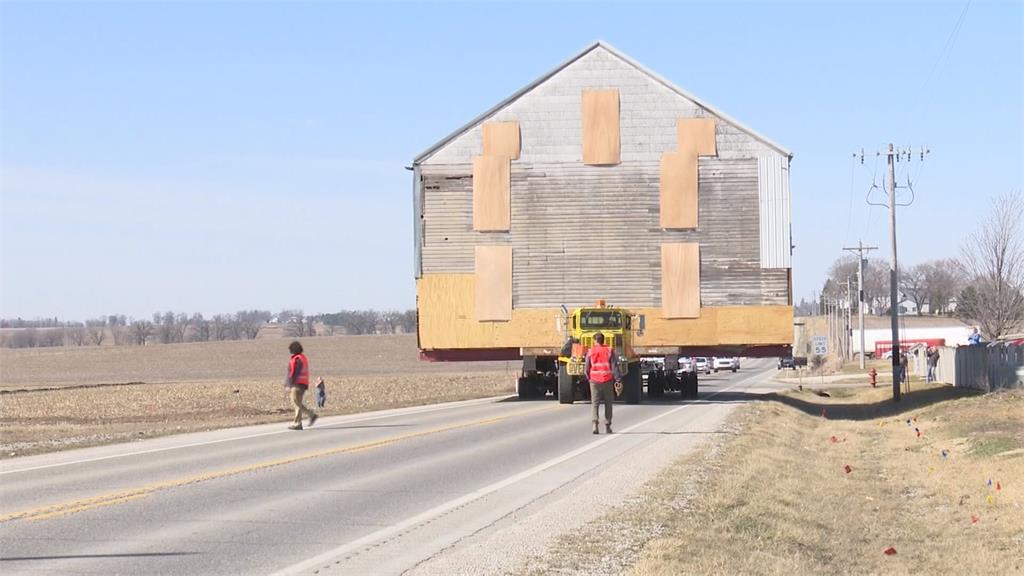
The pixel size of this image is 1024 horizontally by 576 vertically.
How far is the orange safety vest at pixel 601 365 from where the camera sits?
888 inches

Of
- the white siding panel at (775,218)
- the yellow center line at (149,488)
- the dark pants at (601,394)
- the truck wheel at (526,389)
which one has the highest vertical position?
the white siding panel at (775,218)

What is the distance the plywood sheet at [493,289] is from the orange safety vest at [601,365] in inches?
759

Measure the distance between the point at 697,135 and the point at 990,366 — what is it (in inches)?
464

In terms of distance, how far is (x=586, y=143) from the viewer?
4262 cm

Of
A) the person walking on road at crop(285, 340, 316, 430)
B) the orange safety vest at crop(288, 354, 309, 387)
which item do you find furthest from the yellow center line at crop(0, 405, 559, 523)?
the orange safety vest at crop(288, 354, 309, 387)

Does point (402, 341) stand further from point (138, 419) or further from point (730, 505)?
point (730, 505)

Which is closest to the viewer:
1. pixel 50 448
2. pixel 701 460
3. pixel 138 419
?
pixel 701 460

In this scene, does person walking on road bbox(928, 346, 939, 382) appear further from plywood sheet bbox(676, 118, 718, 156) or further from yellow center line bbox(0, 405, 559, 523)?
yellow center line bbox(0, 405, 559, 523)

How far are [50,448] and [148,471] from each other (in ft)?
17.1

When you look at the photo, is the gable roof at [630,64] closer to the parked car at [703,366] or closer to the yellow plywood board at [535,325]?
the yellow plywood board at [535,325]

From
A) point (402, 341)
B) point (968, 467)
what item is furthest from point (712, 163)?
point (402, 341)

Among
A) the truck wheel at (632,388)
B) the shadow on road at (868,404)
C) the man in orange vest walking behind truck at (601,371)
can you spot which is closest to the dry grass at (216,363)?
the shadow on road at (868,404)

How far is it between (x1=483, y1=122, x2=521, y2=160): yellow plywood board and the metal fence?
52.3ft

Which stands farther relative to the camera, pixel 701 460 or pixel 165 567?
pixel 701 460
